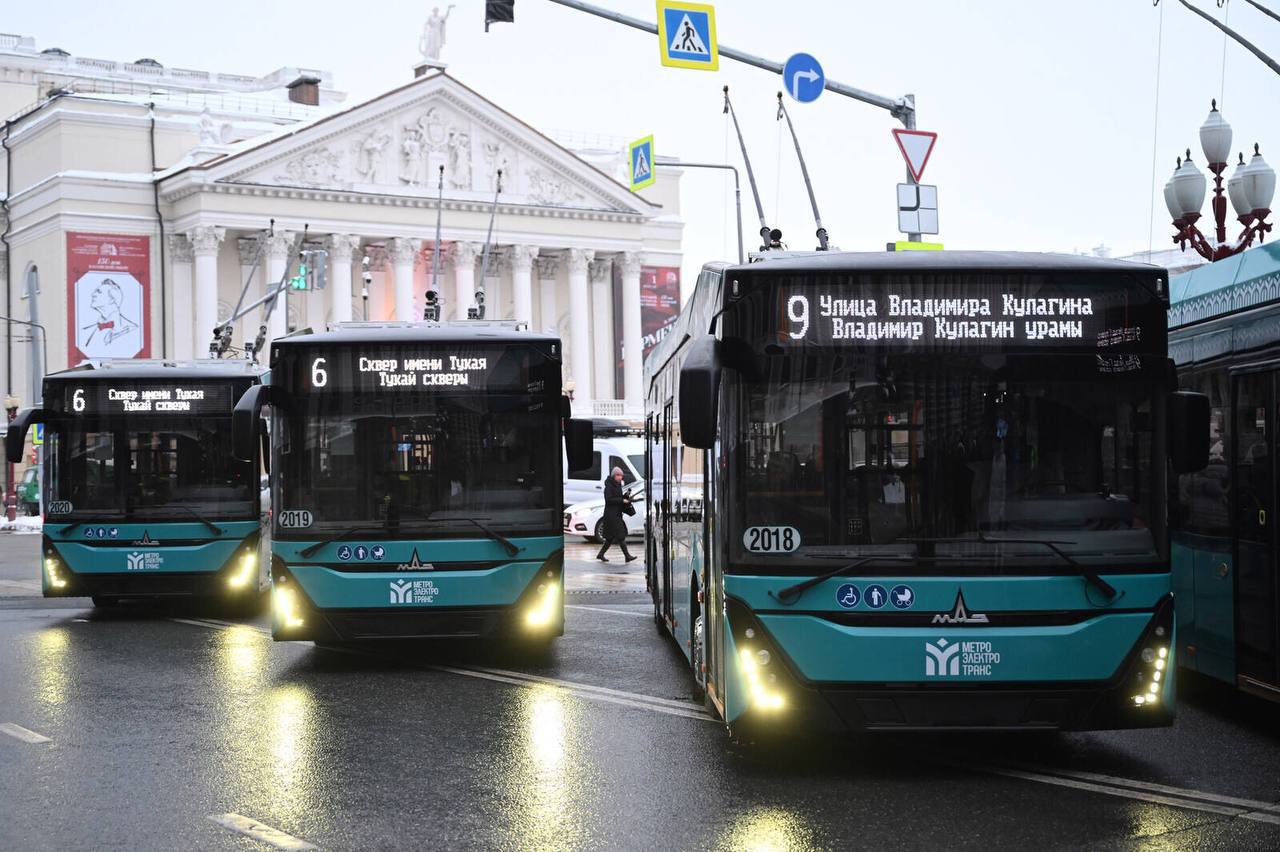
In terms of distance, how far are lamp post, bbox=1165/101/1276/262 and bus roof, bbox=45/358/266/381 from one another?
12000 mm

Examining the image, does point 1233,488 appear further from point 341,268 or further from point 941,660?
point 341,268

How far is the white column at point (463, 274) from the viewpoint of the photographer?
72312mm

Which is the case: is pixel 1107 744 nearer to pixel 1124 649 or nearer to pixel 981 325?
pixel 1124 649

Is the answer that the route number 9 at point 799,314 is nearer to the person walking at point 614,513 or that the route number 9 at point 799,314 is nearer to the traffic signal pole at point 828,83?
the traffic signal pole at point 828,83

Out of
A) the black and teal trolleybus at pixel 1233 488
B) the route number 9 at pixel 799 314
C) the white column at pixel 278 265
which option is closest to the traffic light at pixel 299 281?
the white column at pixel 278 265

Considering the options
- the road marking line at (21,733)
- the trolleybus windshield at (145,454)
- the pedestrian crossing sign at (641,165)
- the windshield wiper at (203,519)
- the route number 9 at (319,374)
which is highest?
the pedestrian crossing sign at (641,165)

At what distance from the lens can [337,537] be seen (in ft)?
39.0

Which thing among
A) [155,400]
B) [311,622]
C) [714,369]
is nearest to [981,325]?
[714,369]

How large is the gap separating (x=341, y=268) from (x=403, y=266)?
2.80 metres

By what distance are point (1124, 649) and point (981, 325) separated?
158 cm

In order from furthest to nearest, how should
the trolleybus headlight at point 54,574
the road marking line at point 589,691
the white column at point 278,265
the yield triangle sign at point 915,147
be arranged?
1. the white column at point 278,265
2. the trolleybus headlight at point 54,574
3. the yield triangle sign at point 915,147
4. the road marking line at point 589,691

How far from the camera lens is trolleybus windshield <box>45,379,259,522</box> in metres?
16.4

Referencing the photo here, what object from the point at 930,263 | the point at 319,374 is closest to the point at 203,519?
the point at 319,374

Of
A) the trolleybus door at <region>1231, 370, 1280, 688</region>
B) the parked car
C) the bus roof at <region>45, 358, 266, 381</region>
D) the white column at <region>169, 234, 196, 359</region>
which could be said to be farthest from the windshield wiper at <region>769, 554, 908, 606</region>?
the white column at <region>169, 234, 196, 359</region>
